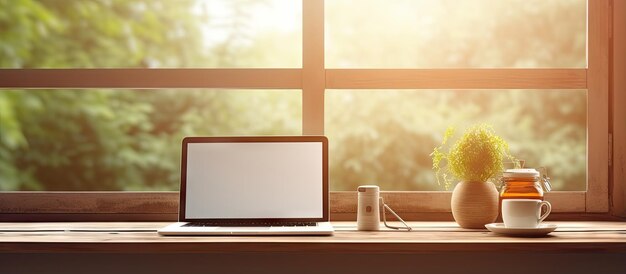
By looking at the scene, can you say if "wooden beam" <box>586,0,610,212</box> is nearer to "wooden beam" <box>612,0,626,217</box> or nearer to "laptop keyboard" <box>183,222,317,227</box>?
"wooden beam" <box>612,0,626,217</box>

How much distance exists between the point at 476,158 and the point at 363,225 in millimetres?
358

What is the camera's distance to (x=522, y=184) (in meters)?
1.86

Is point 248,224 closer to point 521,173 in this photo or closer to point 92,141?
point 521,173

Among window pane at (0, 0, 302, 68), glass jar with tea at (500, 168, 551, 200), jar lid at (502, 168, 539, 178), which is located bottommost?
glass jar with tea at (500, 168, 551, 200)

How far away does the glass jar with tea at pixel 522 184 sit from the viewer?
1.83 meters

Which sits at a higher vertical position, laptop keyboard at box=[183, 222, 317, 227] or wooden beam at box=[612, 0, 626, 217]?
wooden beam at box=[612, 0, 626, 217]

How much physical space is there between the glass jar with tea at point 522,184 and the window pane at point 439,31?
6946 mm

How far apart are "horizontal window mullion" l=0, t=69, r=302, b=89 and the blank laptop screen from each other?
0.29 metres

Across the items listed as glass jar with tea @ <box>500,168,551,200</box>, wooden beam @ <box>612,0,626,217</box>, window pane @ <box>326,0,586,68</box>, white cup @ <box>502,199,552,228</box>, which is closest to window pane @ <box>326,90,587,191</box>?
window pane @ <box>326,0,586,68</box>

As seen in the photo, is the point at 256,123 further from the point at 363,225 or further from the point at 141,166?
the point at 363,225

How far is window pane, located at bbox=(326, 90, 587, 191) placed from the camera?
25.3 feet

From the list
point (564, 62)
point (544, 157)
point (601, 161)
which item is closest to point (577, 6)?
point (564, 62)

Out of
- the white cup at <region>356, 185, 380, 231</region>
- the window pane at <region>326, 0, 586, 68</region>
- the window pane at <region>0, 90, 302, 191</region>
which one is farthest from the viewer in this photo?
the window pane at <region>326, 0, 586, 68</region>

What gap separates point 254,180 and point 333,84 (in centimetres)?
43
